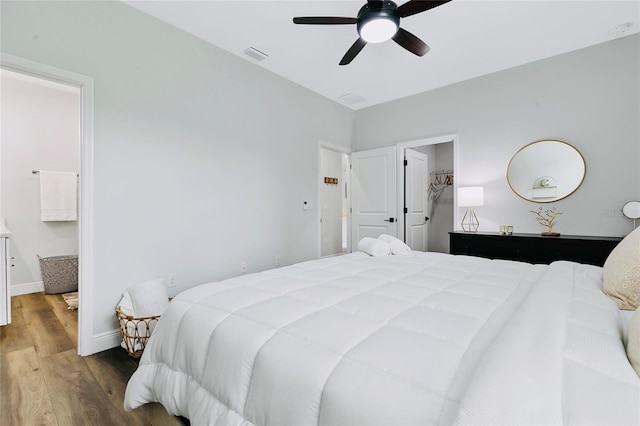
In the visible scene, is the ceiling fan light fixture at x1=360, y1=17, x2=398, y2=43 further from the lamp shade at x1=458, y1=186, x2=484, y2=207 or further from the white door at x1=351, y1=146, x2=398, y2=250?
the white door at x1=351, y1=146, x2=398, y2=250

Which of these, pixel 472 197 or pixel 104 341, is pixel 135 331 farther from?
pixel 472 197

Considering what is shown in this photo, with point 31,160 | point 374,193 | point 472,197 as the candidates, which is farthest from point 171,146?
point 472,197

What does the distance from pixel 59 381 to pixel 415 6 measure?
3.45 meters

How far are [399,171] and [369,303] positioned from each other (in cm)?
360

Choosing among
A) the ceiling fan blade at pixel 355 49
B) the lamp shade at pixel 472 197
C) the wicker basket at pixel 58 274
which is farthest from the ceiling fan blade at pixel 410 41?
the wicker basket at pixel 58 274

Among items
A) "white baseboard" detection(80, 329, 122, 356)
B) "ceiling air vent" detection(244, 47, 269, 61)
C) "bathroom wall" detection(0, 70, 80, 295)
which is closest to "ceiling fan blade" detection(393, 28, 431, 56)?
"ceiling air vent" detection(244, 47, 269, 61)

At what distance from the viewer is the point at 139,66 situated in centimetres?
255

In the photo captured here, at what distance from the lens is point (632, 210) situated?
2.88m

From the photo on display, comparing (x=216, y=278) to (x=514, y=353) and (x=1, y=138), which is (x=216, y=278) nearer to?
A: (x=514, y=353)

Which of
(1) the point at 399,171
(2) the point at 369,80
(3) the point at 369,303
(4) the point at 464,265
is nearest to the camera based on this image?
(3) the point at 369,303

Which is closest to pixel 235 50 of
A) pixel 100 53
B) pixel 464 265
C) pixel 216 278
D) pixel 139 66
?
pixel 139 66

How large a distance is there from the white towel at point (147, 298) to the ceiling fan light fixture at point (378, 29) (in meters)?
2.64

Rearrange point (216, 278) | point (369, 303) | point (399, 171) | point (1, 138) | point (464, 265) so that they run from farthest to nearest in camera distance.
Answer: point (399, 171) < point (1, 138) < point (216, 278) < point (464, 265) < point (369, 303)

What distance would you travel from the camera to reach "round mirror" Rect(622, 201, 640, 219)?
2.85 m
